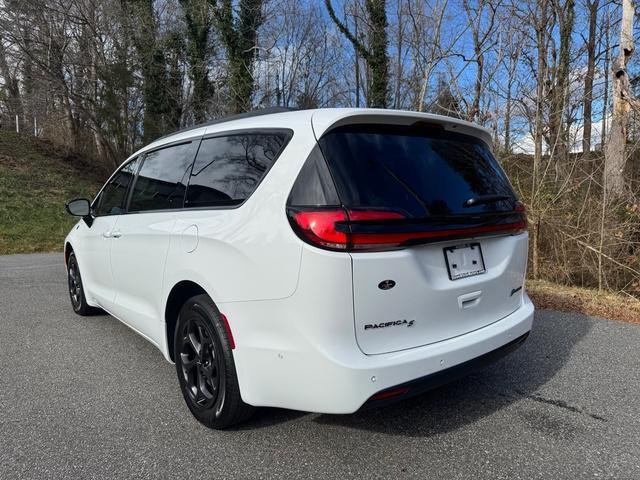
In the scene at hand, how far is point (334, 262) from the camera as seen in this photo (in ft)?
6.98

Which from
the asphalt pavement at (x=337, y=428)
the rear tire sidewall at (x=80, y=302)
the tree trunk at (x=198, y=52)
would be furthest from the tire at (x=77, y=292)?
the tree trunk at (x=198, y=52)

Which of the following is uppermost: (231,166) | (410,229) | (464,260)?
(231,166)

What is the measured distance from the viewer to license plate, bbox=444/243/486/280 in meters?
2.46

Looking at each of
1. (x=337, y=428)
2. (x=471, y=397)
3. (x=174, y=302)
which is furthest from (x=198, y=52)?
(x=337, y=428)

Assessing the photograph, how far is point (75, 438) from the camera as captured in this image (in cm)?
271

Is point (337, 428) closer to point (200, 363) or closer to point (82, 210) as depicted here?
point (200, 363)

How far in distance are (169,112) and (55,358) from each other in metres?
21.1

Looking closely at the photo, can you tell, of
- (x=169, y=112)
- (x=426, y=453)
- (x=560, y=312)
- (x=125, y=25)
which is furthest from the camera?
(x=169, y=112)

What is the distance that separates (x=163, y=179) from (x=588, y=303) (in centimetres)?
466

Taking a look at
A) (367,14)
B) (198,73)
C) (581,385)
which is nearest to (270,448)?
(581,385)

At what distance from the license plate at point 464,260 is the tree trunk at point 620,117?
541cm

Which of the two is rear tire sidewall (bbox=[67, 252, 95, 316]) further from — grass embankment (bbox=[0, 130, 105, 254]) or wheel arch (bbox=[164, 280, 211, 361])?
grass embankment (bbox=[0, 130, 105, 254])

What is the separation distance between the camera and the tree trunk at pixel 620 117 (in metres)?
7.09

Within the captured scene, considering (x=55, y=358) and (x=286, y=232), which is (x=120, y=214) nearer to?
(x=55, y=358)
